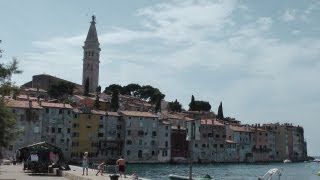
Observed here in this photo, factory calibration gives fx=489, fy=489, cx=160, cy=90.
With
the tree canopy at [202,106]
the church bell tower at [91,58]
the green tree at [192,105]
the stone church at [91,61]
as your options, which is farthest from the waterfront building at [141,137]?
the tree canopy at [202,106]

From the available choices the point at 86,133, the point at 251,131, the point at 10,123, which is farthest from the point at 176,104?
the point at 10,123

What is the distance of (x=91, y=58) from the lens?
409 ft

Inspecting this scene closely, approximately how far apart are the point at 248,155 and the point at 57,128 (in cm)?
5440

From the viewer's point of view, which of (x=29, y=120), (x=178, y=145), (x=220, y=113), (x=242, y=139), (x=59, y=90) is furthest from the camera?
(x=220, y=113)

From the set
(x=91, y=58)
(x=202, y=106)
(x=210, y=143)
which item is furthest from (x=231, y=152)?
(x=91, y=58)

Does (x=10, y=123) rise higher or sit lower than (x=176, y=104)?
lower

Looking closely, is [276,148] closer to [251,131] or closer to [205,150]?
[251,131]

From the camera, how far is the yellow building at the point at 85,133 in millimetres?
83312

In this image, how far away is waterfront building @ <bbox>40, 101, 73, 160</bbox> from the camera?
79188 millimetres

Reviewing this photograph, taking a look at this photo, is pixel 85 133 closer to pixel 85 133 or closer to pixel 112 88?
pixel 85 133

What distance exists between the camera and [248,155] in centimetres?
11800

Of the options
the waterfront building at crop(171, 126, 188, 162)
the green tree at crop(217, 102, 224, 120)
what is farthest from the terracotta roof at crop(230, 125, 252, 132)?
the waterfront building at crop(171, 126, 188, 162)

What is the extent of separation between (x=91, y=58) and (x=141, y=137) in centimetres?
4031

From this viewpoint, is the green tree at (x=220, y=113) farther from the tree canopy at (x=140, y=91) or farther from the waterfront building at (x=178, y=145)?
the waterfront building at (x=178, y=145)
